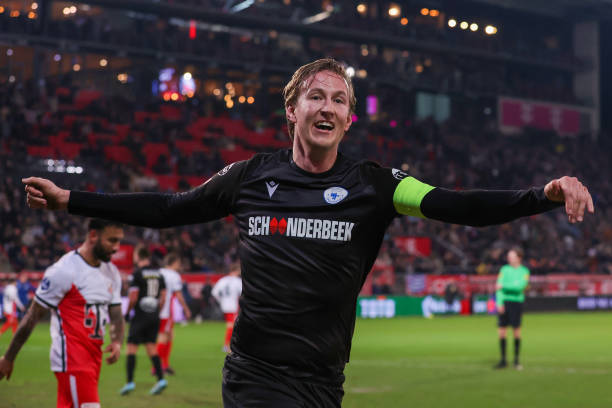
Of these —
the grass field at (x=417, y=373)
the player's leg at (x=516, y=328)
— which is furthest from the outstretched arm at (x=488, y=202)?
the player's leg at (x=516, y=328)

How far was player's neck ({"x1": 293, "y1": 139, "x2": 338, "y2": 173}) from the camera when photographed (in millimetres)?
3844

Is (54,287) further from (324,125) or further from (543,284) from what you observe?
(543,284)

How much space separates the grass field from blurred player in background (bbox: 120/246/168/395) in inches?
17.7

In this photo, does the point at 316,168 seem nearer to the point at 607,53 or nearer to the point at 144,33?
the point at 144,33

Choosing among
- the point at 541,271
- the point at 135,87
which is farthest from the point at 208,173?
the point at 541,271

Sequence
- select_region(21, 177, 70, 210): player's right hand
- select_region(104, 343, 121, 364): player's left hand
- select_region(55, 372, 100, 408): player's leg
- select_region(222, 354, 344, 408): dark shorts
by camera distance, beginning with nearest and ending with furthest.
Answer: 1. select_region(222, 354, 344, 408): dark shorts
2. select_region(21, 177, 70, 210): player's right hand
3. select_region(55, 372, 100, 408): player's leg
4. select_region(104, 343, 121, 364): player's left hand

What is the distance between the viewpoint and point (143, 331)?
45.6 ft

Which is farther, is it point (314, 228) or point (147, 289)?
point (147, 289)

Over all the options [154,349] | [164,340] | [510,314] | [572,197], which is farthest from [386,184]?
[510,314]

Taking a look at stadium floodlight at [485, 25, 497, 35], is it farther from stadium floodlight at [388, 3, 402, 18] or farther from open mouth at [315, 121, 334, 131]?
open mouth at [315, 121, 334, 131]

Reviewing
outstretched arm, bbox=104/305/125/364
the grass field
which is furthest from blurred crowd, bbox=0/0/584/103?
outstretched arm, bbox=104/305/125/364

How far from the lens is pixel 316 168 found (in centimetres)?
389

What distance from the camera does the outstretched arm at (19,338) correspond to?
664cm

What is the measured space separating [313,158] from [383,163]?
40.3 meters
